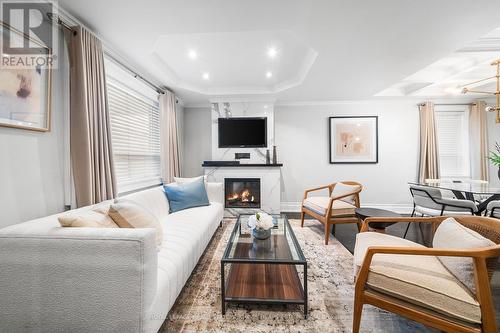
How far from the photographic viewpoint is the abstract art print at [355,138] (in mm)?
4453

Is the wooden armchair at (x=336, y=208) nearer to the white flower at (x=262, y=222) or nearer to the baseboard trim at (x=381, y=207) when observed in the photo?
the white flower at (x=262, y=222)

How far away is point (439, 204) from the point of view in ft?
8.79

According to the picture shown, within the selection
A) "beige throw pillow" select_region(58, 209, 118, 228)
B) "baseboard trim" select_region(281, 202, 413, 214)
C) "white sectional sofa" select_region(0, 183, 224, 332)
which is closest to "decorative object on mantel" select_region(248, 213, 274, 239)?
"white sectional sofa" select_region(0, 183, 224, 332)

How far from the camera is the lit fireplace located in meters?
4.22

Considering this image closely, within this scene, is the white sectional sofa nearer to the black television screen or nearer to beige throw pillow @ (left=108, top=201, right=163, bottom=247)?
beige throw pillow @ (left=108, top=201, right=163, bottom=247)

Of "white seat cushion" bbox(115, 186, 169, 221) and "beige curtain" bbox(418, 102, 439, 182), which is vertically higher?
"beige curtain" bbox(418, 102, 439, 182)

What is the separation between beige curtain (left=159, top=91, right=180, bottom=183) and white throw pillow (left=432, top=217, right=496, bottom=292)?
352cm

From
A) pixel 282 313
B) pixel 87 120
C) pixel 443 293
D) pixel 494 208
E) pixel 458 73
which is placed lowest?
pixel 282 313

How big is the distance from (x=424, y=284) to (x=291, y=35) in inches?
95.5

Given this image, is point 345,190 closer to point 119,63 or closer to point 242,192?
point 242,192

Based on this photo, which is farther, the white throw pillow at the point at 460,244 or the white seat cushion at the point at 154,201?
the white seat cushion at the point at 154,201

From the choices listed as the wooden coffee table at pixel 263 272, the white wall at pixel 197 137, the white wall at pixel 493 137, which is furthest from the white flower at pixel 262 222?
the white wall at pixel 493 137

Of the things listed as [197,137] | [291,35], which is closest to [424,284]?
[291,35]

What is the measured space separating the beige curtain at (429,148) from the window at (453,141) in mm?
296
